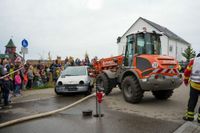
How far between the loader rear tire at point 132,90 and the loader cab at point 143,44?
2.58 feet

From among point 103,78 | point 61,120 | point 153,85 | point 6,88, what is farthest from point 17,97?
point 153,85

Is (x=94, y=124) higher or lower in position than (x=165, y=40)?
lower

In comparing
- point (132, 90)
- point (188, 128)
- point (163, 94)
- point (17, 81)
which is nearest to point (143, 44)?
point (132, 90)

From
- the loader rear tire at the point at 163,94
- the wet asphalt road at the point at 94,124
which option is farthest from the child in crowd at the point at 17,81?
the loader rear tire at the point at 163,94

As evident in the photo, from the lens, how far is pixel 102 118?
23.1ft

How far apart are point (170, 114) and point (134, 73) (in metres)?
2.28

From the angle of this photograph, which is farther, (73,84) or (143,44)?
(73,84)

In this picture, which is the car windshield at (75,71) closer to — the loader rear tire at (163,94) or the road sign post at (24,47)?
the road sign post at (24,47)

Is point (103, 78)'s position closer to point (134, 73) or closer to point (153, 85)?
point (134, 73)

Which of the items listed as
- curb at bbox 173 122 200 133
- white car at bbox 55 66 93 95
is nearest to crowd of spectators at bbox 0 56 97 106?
white car at bbox 55 66 93 95

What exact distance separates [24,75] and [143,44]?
7.29m

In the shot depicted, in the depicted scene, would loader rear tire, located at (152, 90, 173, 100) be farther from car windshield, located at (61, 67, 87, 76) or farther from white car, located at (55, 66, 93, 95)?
car windshield, located at (61, 67, 87, 76)

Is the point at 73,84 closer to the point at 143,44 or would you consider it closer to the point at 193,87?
the point at 143,44

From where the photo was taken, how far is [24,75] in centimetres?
1323
